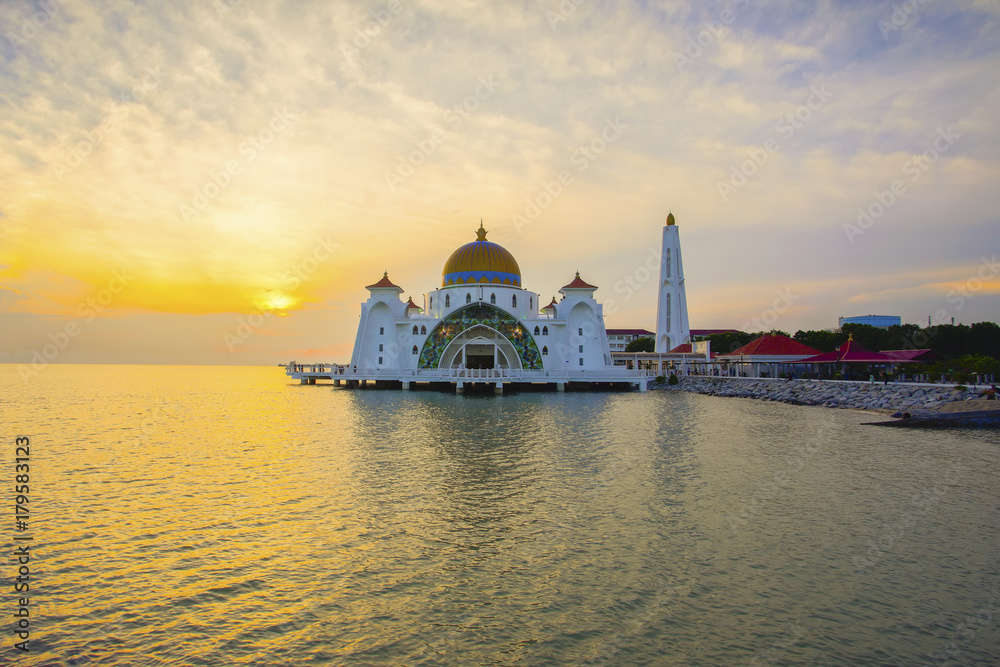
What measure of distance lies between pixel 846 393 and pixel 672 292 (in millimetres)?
34666

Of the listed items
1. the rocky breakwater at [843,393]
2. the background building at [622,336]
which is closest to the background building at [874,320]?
the background building at [622,336]

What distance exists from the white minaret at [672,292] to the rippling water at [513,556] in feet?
171

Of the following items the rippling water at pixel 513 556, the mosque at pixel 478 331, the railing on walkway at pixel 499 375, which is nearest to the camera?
the rippling water at pixel 513 556

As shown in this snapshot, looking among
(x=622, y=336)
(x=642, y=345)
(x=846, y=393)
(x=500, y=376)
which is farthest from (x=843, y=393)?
(x=622, y=336)

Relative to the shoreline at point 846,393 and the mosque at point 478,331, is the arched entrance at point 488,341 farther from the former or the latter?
the shoreline at point 846,393

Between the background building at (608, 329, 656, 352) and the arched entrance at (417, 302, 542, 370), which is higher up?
the background building at (608, 329, 656, 352)

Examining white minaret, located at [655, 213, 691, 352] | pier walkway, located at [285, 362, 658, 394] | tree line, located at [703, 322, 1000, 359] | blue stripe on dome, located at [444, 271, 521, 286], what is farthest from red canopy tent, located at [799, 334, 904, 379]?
blue stripe on dome, located at [444, 271, 521, 286]

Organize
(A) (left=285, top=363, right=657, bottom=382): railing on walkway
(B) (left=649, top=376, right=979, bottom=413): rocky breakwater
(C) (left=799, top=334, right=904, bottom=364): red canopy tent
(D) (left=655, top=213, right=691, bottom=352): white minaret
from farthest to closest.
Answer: (D) (left=655, top=213, right=691, bottom=352): white minaret
(C) (left=799, top=334, right=904, bottom=364): red canopy tent
(A) (left=285, top=363, right=657, bottom=382): railing on walkway
(B) (left=649, top=376, right=979, bottom=413): rocky breakwater

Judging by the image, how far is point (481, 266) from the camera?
4988 cm

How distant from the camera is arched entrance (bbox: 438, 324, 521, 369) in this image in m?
47.1

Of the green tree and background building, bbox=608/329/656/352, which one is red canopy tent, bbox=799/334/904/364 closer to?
the green tree

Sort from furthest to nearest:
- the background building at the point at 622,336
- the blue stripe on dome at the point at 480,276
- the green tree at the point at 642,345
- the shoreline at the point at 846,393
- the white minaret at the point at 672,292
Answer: the background building at the point at 622,336 < the green tree at the point at 642,345 < the white minaret at the point at 672,292 < the blue stripe on dome at the point at 480,276 < the shoreline at the point at 846,393

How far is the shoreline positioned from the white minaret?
62.9ft

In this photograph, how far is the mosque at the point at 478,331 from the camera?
4662 cm
